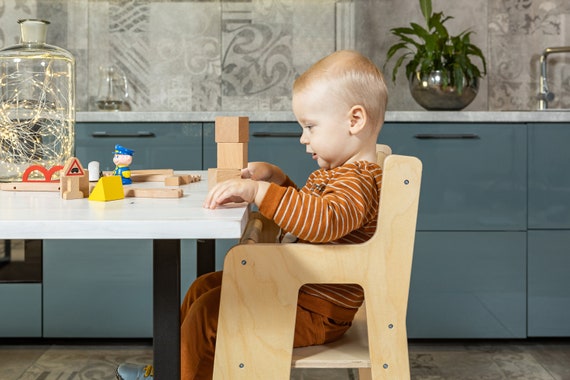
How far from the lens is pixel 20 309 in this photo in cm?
282

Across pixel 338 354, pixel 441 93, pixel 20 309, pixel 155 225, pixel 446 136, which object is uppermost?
pixel 441 93

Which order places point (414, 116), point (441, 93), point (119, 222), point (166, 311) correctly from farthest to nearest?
1. point (441, 93)
2. point (414, 116)
3. point (166, 311)
4. point (119, 222)

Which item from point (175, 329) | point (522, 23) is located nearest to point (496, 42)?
point (522, 23)

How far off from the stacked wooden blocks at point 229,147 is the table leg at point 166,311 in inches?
10.0

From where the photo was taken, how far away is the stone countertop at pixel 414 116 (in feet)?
9.16

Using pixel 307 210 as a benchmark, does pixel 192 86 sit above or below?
above

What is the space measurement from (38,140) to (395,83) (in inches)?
85.0

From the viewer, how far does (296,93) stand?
1365mm

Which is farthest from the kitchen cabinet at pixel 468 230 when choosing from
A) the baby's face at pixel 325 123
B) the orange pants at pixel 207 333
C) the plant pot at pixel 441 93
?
the orange pants at pixel 207 333

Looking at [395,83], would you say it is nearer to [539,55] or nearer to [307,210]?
[539,55]

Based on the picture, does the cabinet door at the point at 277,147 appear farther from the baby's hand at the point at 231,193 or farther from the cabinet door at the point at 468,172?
the baby's hand at the point at 231,193

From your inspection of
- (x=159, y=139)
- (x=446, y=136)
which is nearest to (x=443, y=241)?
(x=446, y=136)

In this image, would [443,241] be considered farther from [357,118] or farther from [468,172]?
[357,118]

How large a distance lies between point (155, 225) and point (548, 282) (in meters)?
2.29
